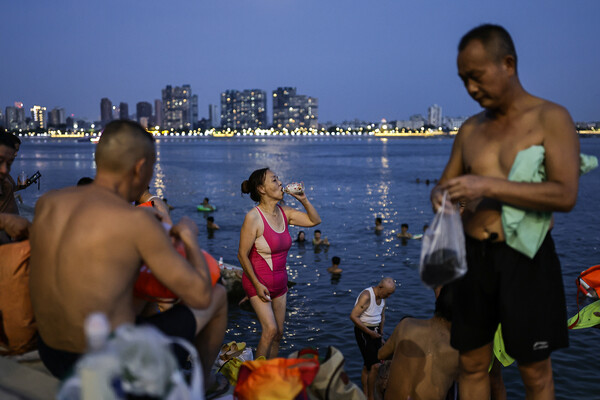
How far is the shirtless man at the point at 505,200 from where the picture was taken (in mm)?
2975

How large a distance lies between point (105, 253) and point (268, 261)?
363cm

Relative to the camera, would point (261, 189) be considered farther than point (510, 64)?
Yes

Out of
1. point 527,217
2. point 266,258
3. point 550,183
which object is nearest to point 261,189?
point 266,258

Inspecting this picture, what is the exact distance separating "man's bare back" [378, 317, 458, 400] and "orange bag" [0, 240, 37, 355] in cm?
321

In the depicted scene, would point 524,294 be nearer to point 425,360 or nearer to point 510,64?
point 510,64

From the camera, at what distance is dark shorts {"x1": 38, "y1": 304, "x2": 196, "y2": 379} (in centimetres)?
314

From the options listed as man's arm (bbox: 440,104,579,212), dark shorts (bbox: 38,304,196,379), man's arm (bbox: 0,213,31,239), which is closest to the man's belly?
man's arm (bbox: 440,104,579,212)

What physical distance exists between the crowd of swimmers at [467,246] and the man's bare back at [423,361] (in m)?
1.06

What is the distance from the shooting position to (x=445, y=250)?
3010 millimetres

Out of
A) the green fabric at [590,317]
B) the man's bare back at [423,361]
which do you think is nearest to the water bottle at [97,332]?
the man's bare back at [423,361]

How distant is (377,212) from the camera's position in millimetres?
35000

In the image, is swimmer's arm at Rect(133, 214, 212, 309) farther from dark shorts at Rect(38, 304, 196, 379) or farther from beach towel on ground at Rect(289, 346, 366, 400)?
beach towel on ground at Rect(289, 346, 366, 400)

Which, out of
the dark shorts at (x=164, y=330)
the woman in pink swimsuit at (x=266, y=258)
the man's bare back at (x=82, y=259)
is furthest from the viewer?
the woman in pink swimsuit at (x=266, y=258)

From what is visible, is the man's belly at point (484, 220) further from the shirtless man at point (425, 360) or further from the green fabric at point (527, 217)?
the shirtless man at point (425, 360)
